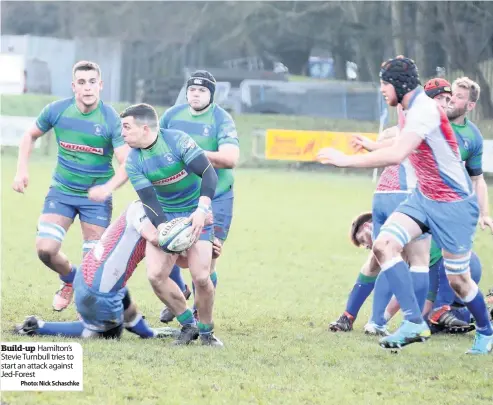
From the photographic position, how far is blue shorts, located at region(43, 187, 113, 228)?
30.3 ft

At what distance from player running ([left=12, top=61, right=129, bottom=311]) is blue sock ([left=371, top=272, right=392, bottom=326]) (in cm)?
227

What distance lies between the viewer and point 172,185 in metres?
7.83

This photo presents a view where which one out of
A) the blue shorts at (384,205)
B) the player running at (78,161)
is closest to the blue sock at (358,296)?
the blue shorts at (384,205)

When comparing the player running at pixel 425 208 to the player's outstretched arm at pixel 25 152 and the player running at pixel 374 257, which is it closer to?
the player running at pixel 374 257

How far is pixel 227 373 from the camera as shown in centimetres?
677

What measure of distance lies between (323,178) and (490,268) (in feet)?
43.6

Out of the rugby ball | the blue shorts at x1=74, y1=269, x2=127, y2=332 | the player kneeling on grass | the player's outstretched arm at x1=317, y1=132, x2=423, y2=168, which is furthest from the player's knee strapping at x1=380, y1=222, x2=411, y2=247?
the blue shorts at x1=74, y1=269, x2=127, y2=332

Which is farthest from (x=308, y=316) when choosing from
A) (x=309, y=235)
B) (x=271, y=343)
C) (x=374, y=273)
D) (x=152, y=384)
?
(x=309, y=235)

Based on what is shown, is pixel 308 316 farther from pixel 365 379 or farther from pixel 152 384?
pixel 152 384

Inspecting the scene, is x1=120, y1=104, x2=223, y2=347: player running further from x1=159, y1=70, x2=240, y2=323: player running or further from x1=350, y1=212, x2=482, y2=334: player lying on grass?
x1=350, y1=212, x2=482, y2=334: player lying on grass

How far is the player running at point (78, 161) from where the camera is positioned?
9109mm

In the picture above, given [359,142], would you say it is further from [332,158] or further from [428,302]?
[428,302]

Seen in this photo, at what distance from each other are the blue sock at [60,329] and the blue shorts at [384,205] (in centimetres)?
245

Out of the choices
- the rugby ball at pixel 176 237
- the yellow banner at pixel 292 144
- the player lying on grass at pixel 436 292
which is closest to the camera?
the rugby ball at pixel 176 237
